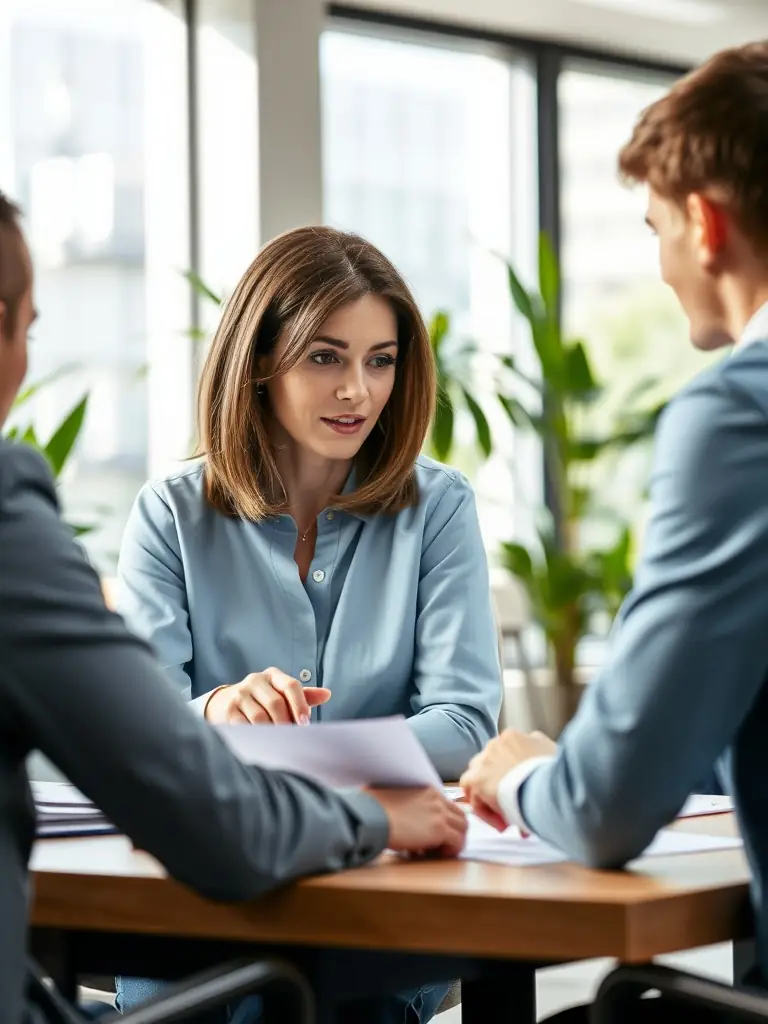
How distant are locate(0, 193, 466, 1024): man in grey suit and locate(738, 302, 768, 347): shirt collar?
0.56 m

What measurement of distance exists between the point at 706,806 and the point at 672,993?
0.57 meters

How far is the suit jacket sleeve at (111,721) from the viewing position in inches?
43.3

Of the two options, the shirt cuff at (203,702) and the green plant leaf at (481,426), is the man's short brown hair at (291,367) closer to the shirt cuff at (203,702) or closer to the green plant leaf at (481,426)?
the shirt cuff at (203,702)

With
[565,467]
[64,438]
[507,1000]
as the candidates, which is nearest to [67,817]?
[507,1000]

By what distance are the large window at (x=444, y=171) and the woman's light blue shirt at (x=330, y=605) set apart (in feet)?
10.6

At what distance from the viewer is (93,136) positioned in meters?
5.01

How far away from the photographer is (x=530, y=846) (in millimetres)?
1442

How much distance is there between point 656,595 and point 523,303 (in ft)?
13.2

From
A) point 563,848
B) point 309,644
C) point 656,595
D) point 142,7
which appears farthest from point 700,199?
point 142,7

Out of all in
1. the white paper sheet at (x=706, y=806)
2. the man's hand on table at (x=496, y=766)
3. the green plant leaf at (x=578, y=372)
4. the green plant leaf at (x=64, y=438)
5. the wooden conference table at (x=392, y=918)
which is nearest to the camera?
the wooden conference table at (x=392, y=918)

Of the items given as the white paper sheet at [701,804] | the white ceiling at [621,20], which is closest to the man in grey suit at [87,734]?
the white paper sheet at [701,804]

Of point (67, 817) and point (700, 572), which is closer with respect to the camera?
point (700, 572)

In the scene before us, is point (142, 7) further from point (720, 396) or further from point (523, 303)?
point (720, 396)

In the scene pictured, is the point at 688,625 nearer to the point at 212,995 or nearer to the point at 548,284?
the point at 212,995
